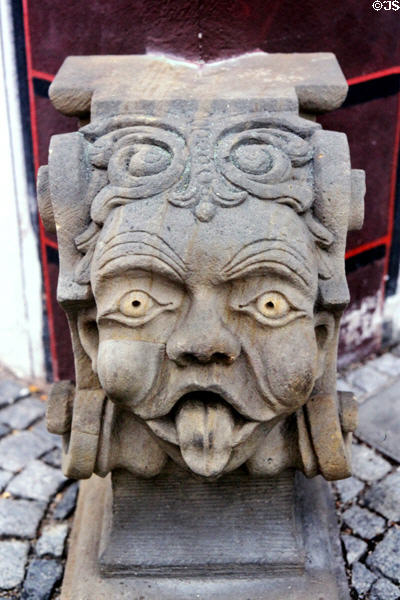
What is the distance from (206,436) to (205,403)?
0.34 feet

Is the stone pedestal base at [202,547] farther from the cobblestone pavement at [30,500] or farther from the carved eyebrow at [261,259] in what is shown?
the carved eyebrow at [261,259]

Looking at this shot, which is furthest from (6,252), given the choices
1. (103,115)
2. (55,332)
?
(103,115)

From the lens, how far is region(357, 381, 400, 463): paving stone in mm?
3445

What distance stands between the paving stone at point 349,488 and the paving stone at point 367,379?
27.8 inches

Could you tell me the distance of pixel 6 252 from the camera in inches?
148

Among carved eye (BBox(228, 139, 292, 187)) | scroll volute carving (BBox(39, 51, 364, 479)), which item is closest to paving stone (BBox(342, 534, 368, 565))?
scroll volute carving (BBox(39, 51, 364, 479))

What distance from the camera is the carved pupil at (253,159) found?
7.13 ft

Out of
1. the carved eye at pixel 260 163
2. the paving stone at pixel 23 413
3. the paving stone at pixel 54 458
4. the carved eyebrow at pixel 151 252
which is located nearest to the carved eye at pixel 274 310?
the carved eyebrow at pixel 151 252

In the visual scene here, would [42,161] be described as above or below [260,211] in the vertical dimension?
below

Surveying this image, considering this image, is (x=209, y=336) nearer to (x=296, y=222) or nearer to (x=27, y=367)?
(x=296, y=222)

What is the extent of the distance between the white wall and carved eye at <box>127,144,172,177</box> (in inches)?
58.1

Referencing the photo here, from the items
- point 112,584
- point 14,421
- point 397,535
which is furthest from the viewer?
point 14,421

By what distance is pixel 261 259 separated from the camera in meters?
Answer: 2.07

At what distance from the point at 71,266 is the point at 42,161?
132cm
